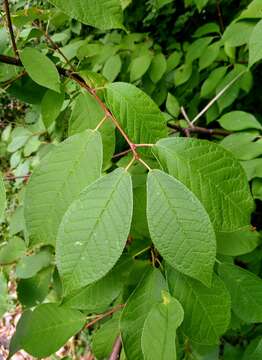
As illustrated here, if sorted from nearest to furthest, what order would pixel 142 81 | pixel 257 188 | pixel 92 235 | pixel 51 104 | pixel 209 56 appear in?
pixel 92 235 < pixel 51 104 < pixel 257 188 < pixel 209 56 < pixel 142 81

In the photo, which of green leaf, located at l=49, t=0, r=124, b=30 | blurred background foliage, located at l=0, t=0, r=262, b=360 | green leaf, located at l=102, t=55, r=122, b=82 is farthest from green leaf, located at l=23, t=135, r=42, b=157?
green leaf, located at l=49, t=0, r=124, b=30

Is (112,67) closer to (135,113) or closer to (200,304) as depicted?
(135,113)

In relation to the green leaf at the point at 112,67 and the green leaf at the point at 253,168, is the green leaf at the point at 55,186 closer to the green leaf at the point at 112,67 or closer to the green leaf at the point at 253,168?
the green leaf at the point at 253,168

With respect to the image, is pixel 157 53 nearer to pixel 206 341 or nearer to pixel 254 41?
pixel 254 41

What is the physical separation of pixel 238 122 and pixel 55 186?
854 millimetres

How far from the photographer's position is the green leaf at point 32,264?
1.12 metres

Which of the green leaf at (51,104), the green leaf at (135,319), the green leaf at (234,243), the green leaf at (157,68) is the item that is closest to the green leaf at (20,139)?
the green leaf at (157,68)

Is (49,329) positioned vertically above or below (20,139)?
above

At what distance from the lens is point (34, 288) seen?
43.3 inches

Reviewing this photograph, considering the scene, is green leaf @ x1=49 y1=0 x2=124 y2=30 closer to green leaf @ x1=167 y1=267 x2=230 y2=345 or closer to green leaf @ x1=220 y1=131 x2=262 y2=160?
green leaf @ x1=167 y1=267 x2=230 y2=345

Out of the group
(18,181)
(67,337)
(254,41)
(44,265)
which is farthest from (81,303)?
(18,181)

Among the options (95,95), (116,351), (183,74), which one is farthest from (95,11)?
(183,74)

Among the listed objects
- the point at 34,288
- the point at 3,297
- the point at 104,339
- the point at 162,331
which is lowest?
the point at 34,288

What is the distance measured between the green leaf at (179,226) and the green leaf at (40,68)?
33 cm
